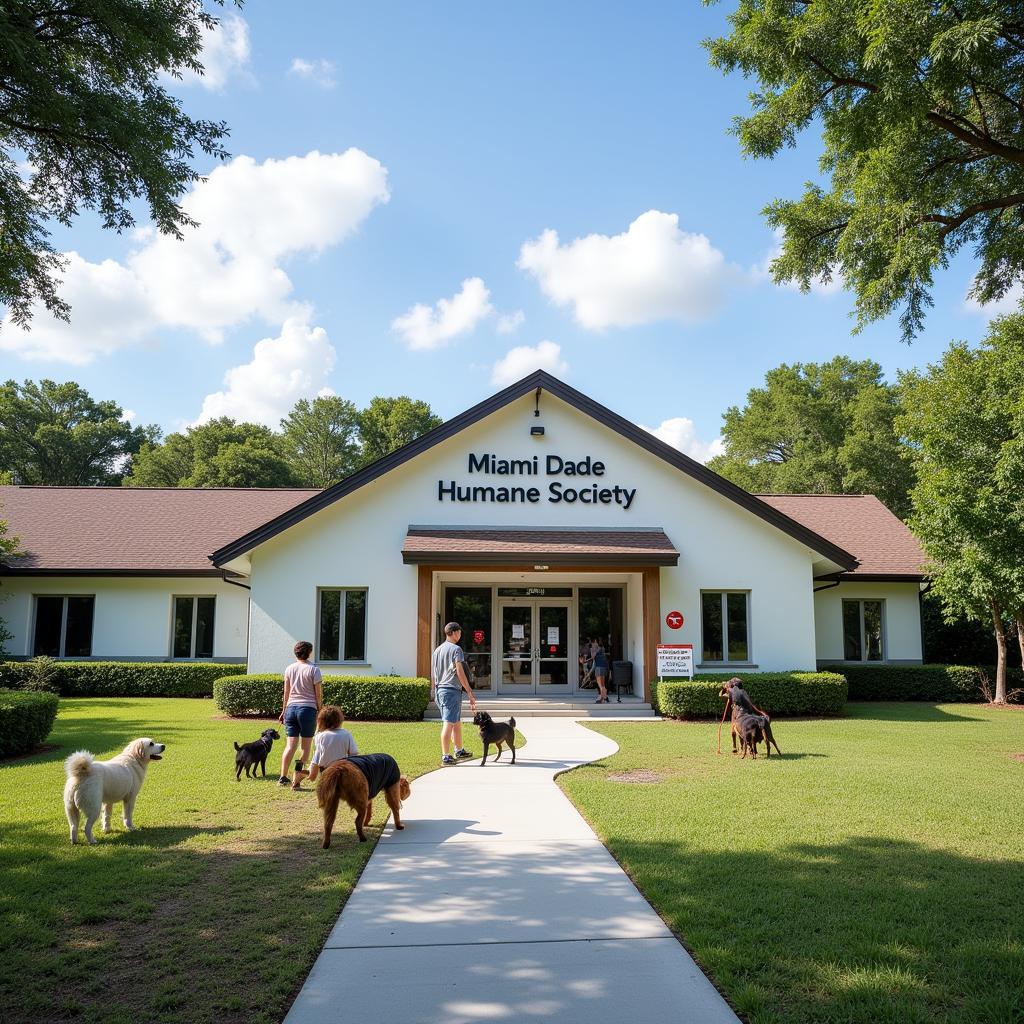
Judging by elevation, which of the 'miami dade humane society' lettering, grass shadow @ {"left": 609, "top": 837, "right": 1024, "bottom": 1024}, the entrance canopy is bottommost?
grass shadow @ {"left": 609, "top": 837, "right": 1024, "bottom": 1024}

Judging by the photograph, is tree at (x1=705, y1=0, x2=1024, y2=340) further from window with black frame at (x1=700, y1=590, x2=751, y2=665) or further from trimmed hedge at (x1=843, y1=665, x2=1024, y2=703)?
trimmed hedge at (x1=843, y1=665, x2=1024, y2=703)

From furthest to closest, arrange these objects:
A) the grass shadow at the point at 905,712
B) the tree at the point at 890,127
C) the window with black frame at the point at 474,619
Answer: the window with black frame at the point at 474,619, the grass shadow at the point at 905,712, the tree at the point at 890,127

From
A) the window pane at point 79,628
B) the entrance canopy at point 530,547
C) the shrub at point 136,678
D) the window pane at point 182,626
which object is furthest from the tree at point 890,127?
the window pane at point 79,628

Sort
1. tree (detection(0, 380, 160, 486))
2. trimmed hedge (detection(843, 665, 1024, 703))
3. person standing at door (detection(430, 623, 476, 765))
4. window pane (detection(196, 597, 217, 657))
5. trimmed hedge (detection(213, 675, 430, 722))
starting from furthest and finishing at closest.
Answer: tree (detection(0, 380, 160, 486)), window pane (detection(196, 597, 217, 657)), trimmed hedge (detection(843, 665, 1024, 703)), trimmed hedge (detection(213, 675, 430, 722)), person standing at door (detection(430, 623, 476, 765))

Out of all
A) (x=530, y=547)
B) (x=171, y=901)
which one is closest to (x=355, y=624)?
(x=530, y=547)

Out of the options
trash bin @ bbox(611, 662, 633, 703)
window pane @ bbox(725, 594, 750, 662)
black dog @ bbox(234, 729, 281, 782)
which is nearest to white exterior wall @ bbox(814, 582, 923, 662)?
window pane @ bbox(725, 594, 750, 662)

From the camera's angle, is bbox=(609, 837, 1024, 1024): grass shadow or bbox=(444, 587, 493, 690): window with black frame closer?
bbox=(609, 837, 1024, 1024): grass shadow

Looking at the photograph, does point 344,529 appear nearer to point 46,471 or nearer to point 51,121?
point 51,121

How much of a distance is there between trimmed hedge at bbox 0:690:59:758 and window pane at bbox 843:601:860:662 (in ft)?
63.0

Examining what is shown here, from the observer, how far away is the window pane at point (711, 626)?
61.3ft

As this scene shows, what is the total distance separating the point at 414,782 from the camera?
375 inches

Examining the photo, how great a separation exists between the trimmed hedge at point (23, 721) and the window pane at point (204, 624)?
10.0m

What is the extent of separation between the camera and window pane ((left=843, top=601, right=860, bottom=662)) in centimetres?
2211

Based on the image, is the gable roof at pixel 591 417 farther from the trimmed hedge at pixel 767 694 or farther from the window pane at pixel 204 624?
the window pane at pixel 204 624
